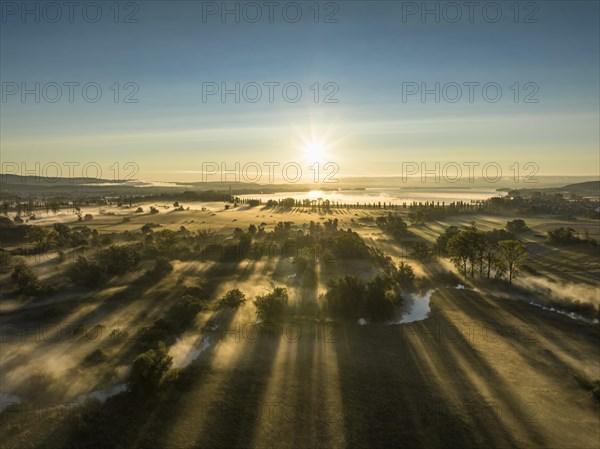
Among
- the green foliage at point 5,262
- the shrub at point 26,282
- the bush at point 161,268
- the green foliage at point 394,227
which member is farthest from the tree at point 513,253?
the green foliage at point 5,262

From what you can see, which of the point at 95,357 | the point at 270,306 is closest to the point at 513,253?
the point at 270,306

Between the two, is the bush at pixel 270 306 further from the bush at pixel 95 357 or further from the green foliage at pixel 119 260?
the green foliage at pixel 119 260

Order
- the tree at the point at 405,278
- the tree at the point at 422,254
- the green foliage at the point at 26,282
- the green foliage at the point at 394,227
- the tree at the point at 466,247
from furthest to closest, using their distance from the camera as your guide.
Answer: the green foliage at the point at 394,227
the tree at the point at 422,254
the tree at the point at 466,247
the tree at the point at 405,278
the green foliage at the point at 26,282

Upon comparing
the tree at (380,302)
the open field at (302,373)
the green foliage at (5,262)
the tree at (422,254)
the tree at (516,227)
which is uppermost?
the tree at (516,227)

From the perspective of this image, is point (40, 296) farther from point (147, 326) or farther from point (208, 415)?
point (208, 415)

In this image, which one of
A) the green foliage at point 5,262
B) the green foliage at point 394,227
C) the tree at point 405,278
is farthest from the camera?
the green foliage at point 394,227

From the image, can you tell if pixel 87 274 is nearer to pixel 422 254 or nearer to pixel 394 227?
pixel 422 254

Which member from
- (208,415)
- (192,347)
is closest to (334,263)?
(192,347)

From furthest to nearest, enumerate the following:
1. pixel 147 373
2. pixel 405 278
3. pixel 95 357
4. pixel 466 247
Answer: pixel 466 247 < pixel 405 278 < pixel 95 357 < pixel 147 373

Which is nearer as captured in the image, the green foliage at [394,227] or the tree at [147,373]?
the tree at [147,373]
